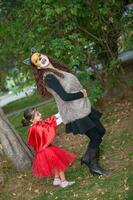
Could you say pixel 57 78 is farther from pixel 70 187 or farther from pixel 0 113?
pixel 0 113

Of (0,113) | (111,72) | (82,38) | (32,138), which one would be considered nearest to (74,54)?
(82,38)

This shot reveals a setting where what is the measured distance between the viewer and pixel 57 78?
23.2 feet

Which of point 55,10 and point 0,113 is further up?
A: point 55,10

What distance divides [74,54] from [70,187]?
3859mm

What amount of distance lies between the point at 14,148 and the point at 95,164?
1.79 m

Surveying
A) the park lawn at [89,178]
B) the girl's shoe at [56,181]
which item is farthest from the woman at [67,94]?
the girl's shoe at [56,181]

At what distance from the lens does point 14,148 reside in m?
8.88

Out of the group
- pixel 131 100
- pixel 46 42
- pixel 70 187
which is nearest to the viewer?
pixel 70 187

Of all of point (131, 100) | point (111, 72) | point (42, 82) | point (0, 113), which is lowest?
point (131, 100)

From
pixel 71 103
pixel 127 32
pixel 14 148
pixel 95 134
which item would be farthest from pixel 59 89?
pixel 127 32

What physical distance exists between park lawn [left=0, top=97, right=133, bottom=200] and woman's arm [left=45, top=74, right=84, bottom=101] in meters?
1.24

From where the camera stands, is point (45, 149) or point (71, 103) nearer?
point (71, 103)

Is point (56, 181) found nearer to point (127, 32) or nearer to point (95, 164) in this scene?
point (95, 164)

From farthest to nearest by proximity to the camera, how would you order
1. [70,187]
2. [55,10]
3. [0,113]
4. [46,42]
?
[46,42]
[55,10]
[0,113]
[70,187]
